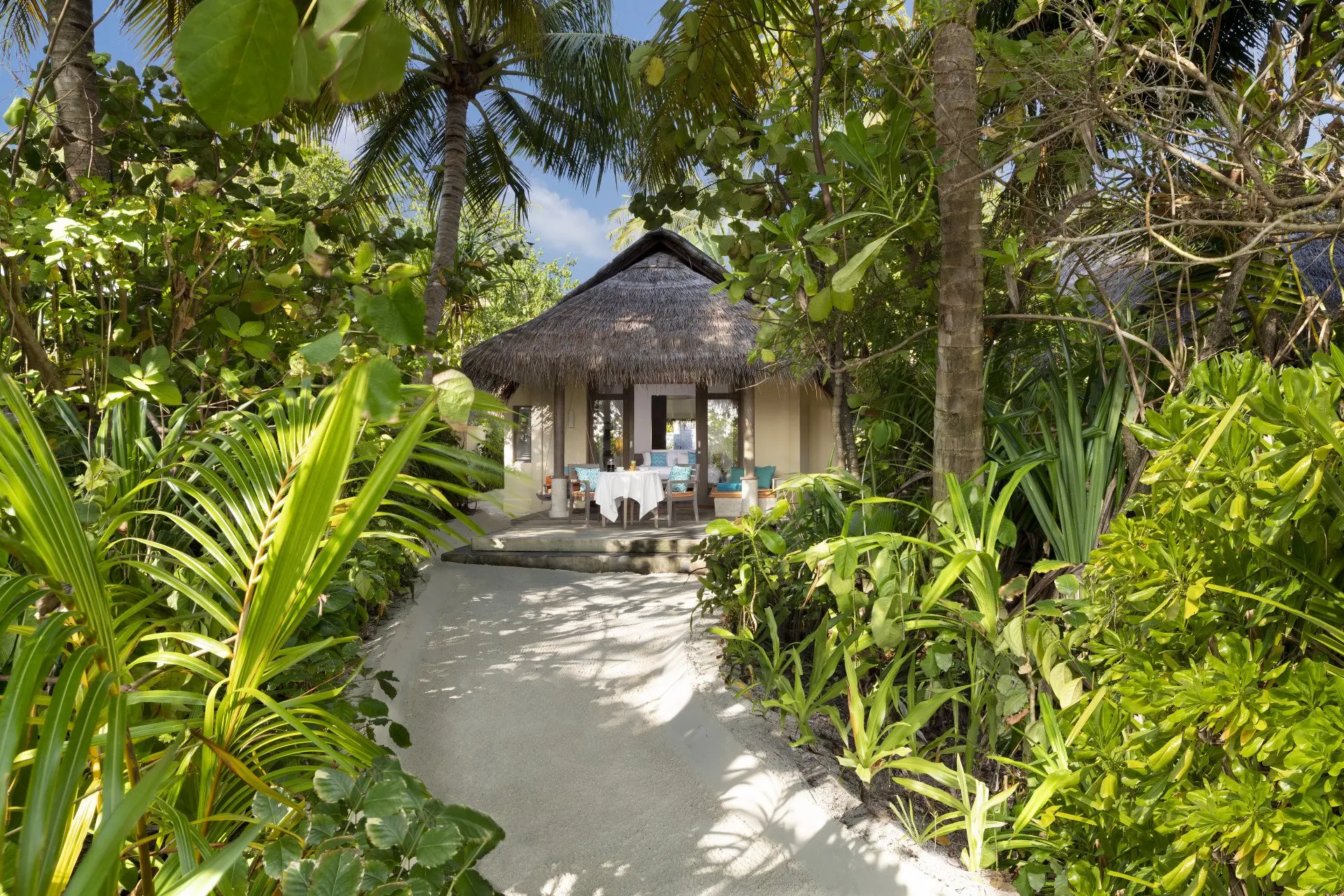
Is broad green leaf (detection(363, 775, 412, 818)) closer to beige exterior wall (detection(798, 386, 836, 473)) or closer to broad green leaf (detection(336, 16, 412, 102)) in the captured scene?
broad green leaf (detection(336, 16, 412, 102))

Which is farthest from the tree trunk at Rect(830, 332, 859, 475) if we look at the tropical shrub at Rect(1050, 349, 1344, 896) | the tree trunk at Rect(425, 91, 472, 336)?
the tree trunk at Rect(425, 91, 472, 336)

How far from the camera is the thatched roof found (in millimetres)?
9938

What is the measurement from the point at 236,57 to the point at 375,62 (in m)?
0.10

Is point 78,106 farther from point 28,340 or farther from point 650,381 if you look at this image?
point 650,381

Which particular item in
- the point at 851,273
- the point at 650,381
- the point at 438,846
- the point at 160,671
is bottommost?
the point at 438,846

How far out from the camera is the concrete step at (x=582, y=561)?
23.1 ft

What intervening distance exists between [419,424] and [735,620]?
121 inches

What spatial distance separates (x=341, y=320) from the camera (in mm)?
1385

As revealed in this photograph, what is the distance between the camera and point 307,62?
1.46 ft

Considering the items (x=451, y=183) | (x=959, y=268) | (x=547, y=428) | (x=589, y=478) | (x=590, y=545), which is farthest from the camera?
(x=547, y=428)

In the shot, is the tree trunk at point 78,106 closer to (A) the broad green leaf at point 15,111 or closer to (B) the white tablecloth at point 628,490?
(A) the broad green leaf at point 15,111

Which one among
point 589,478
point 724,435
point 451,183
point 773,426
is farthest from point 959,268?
point 724,435

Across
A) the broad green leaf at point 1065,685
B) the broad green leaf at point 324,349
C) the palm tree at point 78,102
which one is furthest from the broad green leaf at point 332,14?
the palm tree at point 78,102

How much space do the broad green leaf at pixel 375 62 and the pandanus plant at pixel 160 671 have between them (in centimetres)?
46
